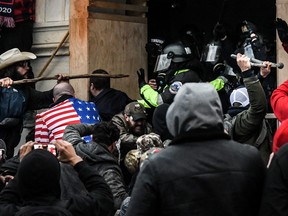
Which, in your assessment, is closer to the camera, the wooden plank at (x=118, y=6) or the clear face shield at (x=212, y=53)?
the clear face shield at (x=212, y=53)

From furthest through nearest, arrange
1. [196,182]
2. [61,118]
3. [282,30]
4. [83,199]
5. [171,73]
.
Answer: [171,73], [282,30], [61,118], [83,199], [196,182]

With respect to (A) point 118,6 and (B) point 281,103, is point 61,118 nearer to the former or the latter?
(A) point 118,6

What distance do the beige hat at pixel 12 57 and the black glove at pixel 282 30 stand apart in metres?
2.96

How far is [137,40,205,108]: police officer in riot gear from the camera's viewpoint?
11125 mm

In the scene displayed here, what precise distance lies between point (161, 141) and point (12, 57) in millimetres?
3655

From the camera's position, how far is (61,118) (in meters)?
10.7

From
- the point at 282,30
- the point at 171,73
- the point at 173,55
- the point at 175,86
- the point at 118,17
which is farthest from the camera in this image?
the point at 118,17

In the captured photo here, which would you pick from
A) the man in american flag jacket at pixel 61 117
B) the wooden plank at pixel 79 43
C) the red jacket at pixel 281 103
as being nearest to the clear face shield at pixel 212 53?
the wooden plank at pixel 79 43

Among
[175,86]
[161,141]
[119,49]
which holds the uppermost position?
[119,49]

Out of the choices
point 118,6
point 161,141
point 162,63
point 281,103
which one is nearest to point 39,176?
point 281,103

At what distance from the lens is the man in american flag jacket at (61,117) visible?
10625mm

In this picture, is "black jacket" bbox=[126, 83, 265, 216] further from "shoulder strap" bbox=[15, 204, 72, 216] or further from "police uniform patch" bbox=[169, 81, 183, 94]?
"police uniform patch" bbox=[169, 81, 183, 94]

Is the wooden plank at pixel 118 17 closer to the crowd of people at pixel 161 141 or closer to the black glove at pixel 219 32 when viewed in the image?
the crowd of people at pixel 161 141

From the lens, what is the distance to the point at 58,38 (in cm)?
1298
